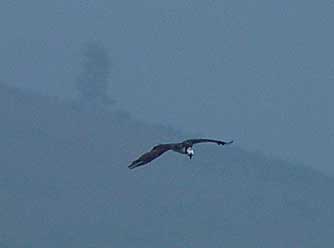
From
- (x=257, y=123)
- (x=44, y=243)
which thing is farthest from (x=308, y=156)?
(x=44, y=243)

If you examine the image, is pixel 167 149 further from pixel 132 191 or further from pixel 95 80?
pixel 95 80

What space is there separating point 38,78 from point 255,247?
94.5 m

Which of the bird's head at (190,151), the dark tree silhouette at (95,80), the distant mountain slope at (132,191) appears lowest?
the bird's head at (190,151)

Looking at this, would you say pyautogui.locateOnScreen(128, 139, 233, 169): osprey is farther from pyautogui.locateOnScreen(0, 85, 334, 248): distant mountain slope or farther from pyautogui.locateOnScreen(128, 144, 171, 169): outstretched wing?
pyautogui.locateOnScreen(0, 85, 334, 248): distant mountain slope

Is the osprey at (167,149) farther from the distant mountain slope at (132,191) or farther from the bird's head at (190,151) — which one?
the distant mountain slope at (132,191)

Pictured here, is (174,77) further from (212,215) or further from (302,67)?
(212,215)

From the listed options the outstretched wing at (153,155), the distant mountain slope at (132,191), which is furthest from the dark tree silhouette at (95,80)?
the outstretched wing at (153,155)

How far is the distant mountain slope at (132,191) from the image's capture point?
44312 mm

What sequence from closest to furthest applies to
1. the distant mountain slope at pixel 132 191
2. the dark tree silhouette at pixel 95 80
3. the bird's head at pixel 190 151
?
the bird's head at pixel 190 151
the distant mountain slope at pixel 132 191
the dark tree silhouette at pixel 95 80

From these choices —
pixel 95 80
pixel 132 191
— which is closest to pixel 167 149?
pixel 132 191

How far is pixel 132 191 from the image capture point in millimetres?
50812

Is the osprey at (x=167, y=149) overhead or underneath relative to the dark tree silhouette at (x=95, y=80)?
underneath

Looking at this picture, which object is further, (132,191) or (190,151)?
(132,191)

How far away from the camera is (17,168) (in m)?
50.3
